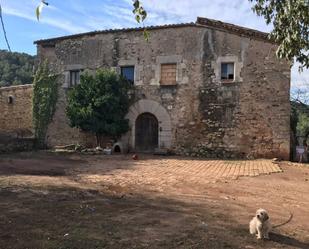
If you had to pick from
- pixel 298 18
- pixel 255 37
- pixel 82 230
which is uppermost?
pixel 255 37

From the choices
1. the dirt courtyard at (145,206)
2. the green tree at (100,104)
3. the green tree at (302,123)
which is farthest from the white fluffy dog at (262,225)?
the green tree at (302,123)

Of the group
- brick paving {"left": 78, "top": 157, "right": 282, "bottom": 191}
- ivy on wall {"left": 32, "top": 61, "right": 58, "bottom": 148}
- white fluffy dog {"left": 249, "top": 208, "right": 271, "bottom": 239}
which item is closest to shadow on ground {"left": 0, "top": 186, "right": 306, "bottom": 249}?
white fluffy dog {"left": 249, "top": 208, "right": 271, "bottom": 239}

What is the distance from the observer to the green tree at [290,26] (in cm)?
554

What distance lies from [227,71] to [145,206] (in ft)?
37.5

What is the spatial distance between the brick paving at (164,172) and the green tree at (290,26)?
14.2 feet

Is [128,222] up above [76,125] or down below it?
below

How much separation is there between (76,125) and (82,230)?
44.0 feet

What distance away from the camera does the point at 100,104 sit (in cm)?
1805

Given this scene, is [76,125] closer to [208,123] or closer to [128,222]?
[208,123]

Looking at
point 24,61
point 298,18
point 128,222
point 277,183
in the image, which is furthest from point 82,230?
point 24,61

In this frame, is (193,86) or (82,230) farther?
(193,86)

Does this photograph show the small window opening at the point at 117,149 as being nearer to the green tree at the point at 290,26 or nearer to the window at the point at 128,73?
the window at the point at 128,73

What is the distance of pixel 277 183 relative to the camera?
10828 mm

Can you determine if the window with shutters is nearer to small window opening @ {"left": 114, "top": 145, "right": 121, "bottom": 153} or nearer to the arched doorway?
the arched doorway
